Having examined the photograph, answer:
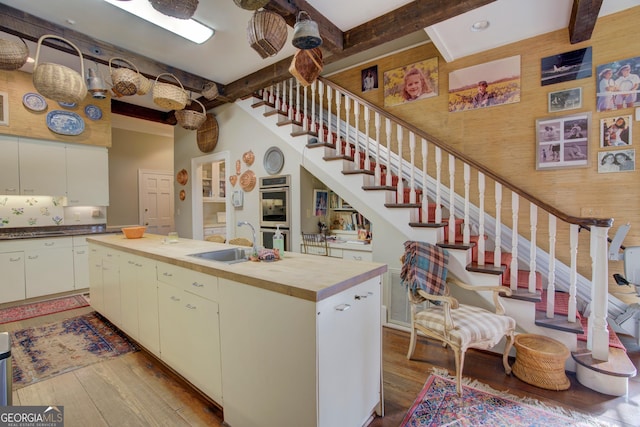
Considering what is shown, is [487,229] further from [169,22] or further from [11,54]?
[11,54]

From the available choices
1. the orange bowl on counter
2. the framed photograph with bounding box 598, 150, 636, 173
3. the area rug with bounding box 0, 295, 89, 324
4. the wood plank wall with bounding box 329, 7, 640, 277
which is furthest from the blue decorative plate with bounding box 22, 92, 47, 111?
the framed photograph with bounding box 598, 150, 636, 173

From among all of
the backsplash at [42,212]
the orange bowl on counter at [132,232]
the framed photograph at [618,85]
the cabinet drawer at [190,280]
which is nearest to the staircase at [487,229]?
the framed photograph at [618,85]

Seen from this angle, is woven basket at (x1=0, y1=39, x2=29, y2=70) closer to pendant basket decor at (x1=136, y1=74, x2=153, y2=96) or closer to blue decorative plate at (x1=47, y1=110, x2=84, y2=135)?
pendant basket decor at (x1=136, y1=74, x2=153, y2=96)

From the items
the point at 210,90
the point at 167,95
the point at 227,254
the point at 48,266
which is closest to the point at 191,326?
the point at 227,254

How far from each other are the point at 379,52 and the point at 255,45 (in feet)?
8.10

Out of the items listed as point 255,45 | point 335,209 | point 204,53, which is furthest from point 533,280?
point 204,53

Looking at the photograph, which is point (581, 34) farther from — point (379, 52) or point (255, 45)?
point (255, 45)

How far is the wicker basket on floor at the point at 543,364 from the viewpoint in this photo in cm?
200

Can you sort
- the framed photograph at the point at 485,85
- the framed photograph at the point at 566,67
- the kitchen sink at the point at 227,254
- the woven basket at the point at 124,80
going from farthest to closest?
the framed photograph at the point at 485,85 < the woven basket at the point at 124,80 < the framed photograph at the point at 566,67 < the kitchen sink at the point at 227,254

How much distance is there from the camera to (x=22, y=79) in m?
3.85

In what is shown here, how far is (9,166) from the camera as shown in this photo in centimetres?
380

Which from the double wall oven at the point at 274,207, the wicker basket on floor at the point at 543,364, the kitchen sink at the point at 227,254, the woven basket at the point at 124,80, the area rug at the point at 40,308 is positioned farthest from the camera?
the double wall oven at the point at 274,207

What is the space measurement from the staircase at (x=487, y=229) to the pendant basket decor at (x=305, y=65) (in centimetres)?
80

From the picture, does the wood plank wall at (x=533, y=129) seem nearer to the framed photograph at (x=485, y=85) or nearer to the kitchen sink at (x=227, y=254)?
the framed photograph at (x=485, y=85)
